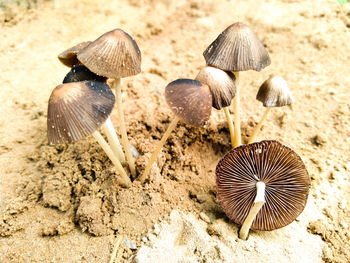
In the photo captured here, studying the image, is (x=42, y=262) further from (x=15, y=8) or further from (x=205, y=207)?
(x=15, y=8)

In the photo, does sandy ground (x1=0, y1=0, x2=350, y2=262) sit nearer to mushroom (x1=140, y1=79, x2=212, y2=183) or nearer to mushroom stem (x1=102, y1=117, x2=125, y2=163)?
mushroom stem (x1=102, y1=117, x2=125, y2=163)

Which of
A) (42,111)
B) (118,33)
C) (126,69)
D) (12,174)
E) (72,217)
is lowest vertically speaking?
(72,217)

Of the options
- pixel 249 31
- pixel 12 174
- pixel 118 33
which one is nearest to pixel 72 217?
pixel 12 174

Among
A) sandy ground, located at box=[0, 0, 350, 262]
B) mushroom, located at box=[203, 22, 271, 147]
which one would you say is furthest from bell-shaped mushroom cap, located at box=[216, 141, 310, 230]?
mushroom, located at box=[203, 22, 271, 147]

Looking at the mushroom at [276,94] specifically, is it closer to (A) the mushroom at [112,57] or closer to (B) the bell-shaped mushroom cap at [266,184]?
(B) the bell-shaped mushroom cap at [266,184]

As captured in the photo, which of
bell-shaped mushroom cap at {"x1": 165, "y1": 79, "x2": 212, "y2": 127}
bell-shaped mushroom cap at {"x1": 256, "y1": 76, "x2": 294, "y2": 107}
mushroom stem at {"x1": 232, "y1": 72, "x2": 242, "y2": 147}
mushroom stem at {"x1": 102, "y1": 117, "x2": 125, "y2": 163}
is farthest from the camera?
mushroom stem at {"x1": 232, "y1": 72, "x2": 242, "y2": 147}

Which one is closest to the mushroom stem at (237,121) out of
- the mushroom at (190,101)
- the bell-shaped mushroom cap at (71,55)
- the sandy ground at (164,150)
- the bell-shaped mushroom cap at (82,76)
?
Result: the sandy ground at (164,150)
